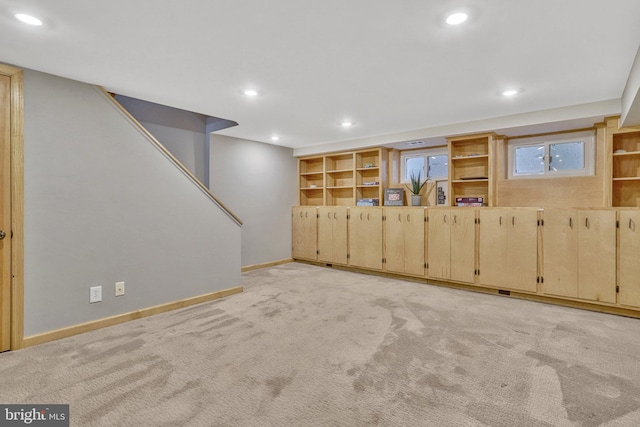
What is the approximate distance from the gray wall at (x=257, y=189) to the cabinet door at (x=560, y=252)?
3944 millimetres

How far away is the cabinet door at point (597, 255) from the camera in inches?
125

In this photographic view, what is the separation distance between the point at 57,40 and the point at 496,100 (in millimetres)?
3677

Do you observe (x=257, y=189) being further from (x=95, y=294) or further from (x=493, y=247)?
(x=493, y=247)

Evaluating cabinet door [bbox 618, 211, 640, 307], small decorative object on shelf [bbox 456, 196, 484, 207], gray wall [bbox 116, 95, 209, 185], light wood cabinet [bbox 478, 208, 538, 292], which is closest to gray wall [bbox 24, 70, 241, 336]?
gray wall [bbox 116, 95, 209, 185]

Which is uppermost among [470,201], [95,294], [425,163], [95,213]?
[425,163]

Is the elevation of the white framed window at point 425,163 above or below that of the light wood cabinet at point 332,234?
above

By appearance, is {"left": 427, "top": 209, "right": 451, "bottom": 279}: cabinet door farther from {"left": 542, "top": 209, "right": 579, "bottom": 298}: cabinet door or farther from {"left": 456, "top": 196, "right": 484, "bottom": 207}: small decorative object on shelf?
{"left": 542, "top": 209, "right": 579, "bottom": 298}: cabinet door

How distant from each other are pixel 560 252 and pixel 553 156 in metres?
1.31

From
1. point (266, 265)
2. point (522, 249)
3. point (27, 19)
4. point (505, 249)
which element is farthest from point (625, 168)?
point (27, 19)

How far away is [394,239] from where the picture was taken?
15.5 ft

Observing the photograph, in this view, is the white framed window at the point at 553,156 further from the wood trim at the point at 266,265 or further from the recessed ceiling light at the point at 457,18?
the wood trim at the point at 266,265

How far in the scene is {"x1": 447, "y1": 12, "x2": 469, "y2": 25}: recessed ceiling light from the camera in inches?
68.2

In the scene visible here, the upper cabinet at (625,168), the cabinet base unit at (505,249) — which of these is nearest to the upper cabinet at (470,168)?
the cabinet base unit at (505,249)

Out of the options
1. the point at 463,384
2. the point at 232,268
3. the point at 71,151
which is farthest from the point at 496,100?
the point at 71,151
